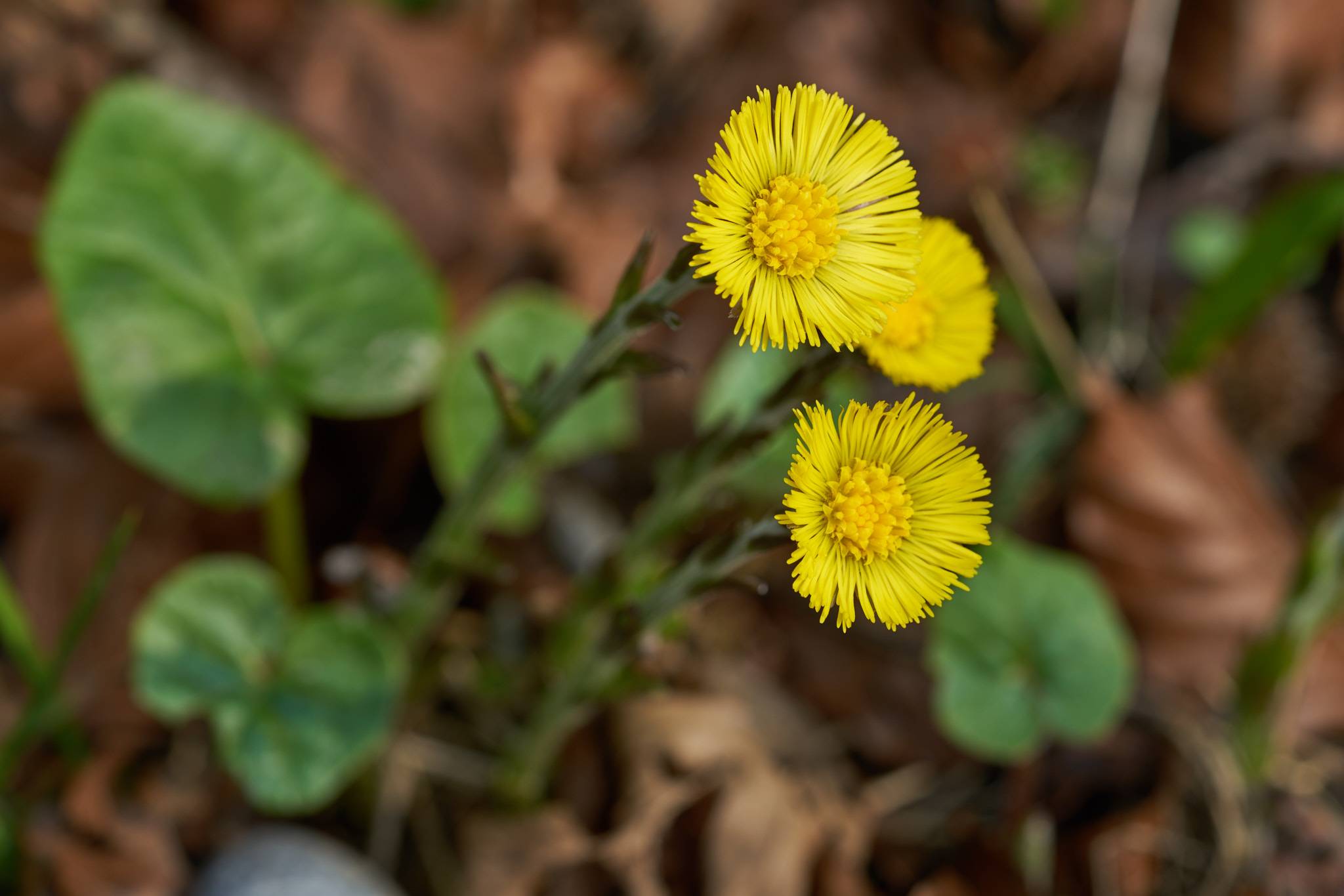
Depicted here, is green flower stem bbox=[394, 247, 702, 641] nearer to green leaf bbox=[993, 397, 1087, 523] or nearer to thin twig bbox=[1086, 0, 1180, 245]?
green leaf bbox=[993, 397, 1087, 523]

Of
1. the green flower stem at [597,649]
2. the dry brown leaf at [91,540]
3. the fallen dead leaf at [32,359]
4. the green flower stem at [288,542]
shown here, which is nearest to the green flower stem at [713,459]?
the green flower stem at [597,649]

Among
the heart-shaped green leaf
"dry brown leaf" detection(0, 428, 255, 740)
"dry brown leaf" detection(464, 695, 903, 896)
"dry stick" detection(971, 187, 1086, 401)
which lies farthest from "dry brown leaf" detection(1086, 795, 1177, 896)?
"dry brown leaf" detection(0, 428, 255, 740)

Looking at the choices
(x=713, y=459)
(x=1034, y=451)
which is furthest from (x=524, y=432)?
(x=1034, y=451)

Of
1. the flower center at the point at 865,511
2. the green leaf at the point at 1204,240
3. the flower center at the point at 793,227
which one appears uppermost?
the green leaf at the point at 1204,240

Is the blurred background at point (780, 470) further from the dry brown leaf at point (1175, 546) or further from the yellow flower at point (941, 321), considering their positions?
the yellow flower at point (941, 321)

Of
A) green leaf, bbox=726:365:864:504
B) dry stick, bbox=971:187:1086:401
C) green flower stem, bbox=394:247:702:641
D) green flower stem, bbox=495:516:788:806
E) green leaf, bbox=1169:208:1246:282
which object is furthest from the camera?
green leaf, bbox=1169:208:1246:282

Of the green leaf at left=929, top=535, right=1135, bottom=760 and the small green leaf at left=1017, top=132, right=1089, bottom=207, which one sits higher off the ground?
the small green leaf at left=1017, top=132, right=1089, bottom=207
